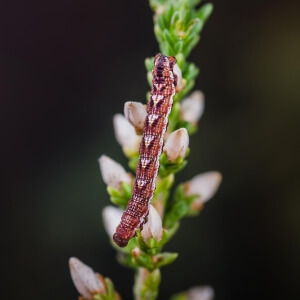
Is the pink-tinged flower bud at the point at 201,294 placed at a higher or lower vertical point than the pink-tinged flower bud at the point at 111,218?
lower

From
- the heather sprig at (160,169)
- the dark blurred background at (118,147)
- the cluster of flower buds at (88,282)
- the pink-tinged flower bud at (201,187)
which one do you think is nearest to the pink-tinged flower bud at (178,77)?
the heather sprig at (160,169)

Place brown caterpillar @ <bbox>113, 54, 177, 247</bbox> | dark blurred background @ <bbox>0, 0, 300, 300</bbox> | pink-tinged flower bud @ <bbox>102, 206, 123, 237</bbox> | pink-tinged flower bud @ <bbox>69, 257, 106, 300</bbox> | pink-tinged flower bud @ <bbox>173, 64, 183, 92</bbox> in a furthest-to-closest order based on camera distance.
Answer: dark blurred background @ <bbox>0, 0, 300, 300</bbox>, pink-tinged flower bud @ <bbox>102, 206, 123, 237</bbox>, pink-tinged flower bud @ <bbox>69, 257, 106, 300</bbox>, pink-tinged flower bud @ <bbox>173, 64, 183, 92</bbox>, brown caterpillar @ <bbox>113, 54, 177, 247</bbox>

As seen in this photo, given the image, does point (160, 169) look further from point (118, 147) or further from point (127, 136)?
point (118, 147)

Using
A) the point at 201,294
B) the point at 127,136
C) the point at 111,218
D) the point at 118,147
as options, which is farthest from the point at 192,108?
the point at 118,147

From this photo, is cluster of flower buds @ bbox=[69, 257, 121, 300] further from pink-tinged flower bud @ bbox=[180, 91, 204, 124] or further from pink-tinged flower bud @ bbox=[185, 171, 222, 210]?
pink-tinged flower bud @ bbox=[180, 91, 204, 124]

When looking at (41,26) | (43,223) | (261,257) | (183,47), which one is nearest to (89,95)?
(41,26)

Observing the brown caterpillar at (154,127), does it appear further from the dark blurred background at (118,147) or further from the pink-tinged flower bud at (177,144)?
the dark blurred background at (118,147)

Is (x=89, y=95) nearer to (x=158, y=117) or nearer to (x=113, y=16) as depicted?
(x=113, y=16)

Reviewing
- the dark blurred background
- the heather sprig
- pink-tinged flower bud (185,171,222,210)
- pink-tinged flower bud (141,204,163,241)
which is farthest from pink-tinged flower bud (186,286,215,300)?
the dark blurred background

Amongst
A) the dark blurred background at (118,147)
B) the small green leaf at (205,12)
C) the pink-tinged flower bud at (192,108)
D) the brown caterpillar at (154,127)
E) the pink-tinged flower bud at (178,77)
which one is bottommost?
the brown caterpillar at (154,127)
